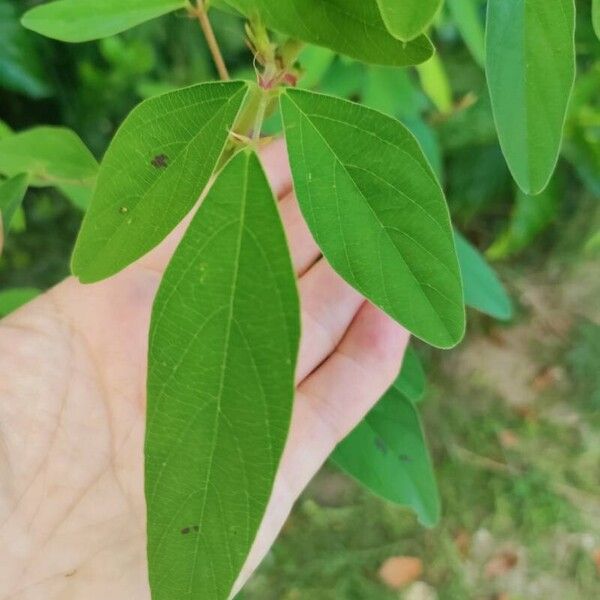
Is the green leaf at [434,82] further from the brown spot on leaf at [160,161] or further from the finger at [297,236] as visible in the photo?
the brown spot on leaf at [160,161]

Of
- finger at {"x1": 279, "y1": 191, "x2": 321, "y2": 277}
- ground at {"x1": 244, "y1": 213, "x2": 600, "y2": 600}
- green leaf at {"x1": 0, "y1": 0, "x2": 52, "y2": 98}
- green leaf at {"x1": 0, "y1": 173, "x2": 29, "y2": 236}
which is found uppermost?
green leaf at {"x1": 0, "y1": 173, "x2": 29, "y2": 236}

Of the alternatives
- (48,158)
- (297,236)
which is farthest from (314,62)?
(48,158)

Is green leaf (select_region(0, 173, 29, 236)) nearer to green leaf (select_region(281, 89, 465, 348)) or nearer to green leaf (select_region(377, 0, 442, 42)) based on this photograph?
green leaf (select_region(281, 89, 465, 348))

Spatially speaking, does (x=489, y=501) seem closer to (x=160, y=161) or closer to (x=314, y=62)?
(x=314, y=62)

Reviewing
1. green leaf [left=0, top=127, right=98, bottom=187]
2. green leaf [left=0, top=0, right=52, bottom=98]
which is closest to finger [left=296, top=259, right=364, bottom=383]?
green leaf [left=0, top=127, right=98, bottom=187]

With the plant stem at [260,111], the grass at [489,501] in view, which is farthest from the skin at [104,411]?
the grass at [489,501]
